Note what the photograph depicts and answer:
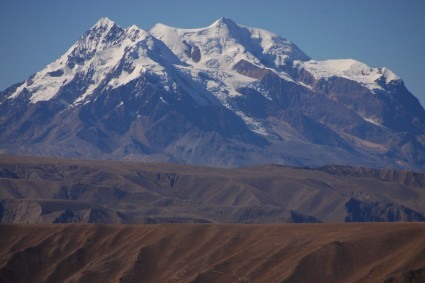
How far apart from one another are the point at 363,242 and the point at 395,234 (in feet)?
20.8

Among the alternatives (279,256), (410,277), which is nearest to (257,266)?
(279,256)

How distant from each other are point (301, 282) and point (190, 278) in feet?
70.6

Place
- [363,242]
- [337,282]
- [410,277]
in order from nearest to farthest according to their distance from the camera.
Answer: [410,277], [337,282], [363,242]

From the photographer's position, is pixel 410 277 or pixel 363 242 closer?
pixel 410 277

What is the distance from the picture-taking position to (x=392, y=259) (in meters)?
186

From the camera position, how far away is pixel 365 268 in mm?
186125

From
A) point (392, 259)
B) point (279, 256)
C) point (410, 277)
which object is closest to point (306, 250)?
point (279, 256)

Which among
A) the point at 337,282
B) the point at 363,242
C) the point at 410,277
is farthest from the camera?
the point at 363,242

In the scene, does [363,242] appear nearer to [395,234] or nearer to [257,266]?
[395,234]

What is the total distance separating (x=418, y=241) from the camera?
189m

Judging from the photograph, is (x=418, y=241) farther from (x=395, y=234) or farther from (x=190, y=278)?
(x=190, y=278)

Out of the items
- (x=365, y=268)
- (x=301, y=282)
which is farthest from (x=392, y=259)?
(x=301, y=282)

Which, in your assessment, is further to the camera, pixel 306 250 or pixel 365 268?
pixel 306 250

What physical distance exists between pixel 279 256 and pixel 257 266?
5834 millimetres
